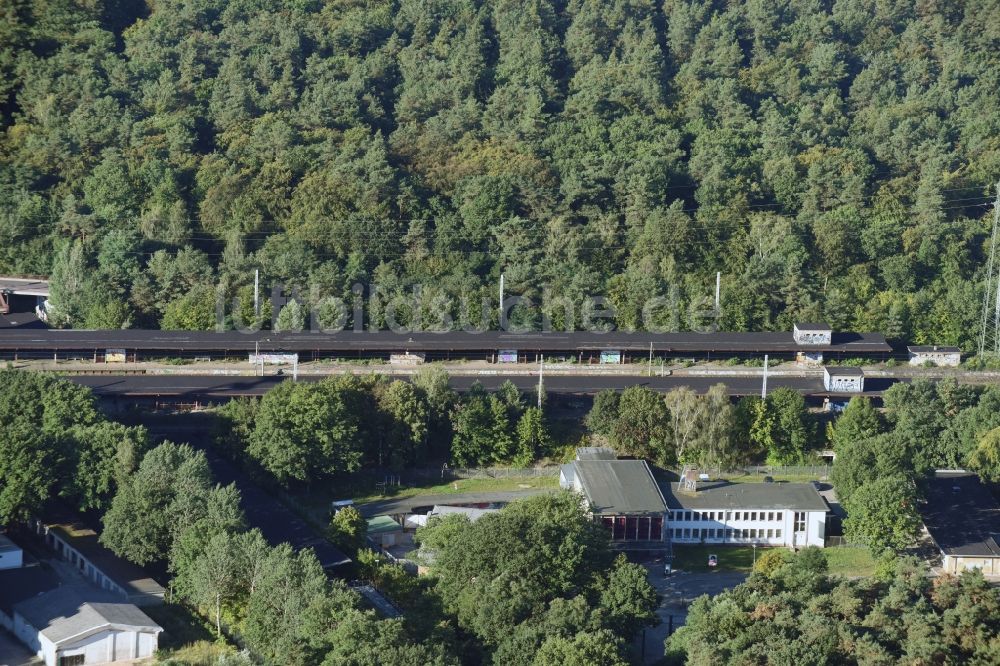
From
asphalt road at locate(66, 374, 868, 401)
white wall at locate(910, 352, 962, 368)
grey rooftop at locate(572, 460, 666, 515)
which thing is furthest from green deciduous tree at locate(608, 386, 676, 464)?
white wall at locate(910, 352, 962, 368)

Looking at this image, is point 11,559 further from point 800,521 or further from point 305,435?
point 800,521

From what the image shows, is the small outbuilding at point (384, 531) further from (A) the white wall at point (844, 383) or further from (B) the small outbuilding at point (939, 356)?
(B) the small outbuilding at point (939, 356)

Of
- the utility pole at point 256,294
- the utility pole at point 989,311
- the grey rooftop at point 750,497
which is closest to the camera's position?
the grey rooftop at point 750,497

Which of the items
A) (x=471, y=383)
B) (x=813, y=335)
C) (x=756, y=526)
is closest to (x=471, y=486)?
(x=471, y=383)

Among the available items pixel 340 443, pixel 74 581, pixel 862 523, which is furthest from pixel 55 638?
pixel 862 523

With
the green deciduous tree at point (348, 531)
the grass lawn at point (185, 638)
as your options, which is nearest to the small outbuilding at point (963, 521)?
the green deciduous tree at point (348, 531)

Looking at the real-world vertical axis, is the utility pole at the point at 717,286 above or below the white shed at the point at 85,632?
above

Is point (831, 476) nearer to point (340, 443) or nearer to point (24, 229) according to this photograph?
point (340, 443)
